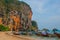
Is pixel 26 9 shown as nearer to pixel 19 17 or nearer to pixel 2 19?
pixel 19 17

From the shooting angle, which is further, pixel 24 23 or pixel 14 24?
pixel 24 23

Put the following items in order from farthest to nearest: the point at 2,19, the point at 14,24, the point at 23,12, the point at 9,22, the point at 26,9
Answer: the point at 26,9 < the point at 23,12 < the point at 14,24 < the point at 9,22 < the point at 2,19

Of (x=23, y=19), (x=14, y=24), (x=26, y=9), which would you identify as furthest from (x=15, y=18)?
(x=26, y=9)

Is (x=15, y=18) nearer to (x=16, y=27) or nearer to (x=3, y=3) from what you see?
(x=16, y=27)

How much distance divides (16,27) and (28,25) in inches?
351

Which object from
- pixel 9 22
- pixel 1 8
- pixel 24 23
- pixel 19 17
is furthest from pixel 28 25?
pixel 1 8

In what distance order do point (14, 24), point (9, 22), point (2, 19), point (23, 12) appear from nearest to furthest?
point (2, 19)
point (9, 22)
point (14, 24)
point (23, 12)

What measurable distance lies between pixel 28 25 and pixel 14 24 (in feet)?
33.8

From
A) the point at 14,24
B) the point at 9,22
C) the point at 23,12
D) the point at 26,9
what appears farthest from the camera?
the point at 26,9

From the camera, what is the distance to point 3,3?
45.2m

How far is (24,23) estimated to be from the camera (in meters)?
55.0

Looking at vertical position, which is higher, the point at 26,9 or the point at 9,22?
the point at 26,9

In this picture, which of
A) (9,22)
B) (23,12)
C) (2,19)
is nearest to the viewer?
(2,19)

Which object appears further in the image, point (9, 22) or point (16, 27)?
point (16, 27)
